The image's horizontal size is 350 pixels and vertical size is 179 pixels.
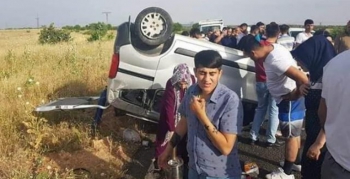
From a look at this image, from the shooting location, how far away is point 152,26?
466 centimetres

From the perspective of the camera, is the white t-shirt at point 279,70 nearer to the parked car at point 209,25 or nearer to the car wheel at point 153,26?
the car wheel at point 153,26

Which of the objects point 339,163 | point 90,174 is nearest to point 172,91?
point 90,174

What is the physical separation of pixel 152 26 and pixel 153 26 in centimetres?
1

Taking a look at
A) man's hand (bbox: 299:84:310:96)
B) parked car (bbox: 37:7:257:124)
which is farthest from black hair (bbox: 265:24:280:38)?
man's hand (bbox: 299:84:310:96)

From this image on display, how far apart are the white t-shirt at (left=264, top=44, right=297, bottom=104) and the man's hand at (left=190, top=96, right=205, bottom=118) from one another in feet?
5.58

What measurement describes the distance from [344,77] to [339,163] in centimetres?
51

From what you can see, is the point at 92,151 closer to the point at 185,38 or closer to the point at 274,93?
the point at 185,38

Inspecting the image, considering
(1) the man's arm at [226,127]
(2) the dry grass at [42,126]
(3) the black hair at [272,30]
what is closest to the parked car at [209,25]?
(2) the dry grass at [42,126]

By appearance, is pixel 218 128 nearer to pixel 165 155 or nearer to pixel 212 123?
pixel 212 123

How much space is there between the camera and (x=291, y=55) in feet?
12.5

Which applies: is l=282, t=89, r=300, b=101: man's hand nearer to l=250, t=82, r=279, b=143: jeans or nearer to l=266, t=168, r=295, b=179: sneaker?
l=266, t=168, r=295, b=179: sneaker

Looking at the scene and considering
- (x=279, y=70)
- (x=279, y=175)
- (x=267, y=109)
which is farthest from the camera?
(x=267, y=109)

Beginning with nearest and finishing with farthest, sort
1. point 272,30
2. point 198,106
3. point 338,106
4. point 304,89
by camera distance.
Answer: point 338,106
point 198,106
point 304,89
point 272,30

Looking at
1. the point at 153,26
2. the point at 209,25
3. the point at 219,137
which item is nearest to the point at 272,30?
the point at 153,26
